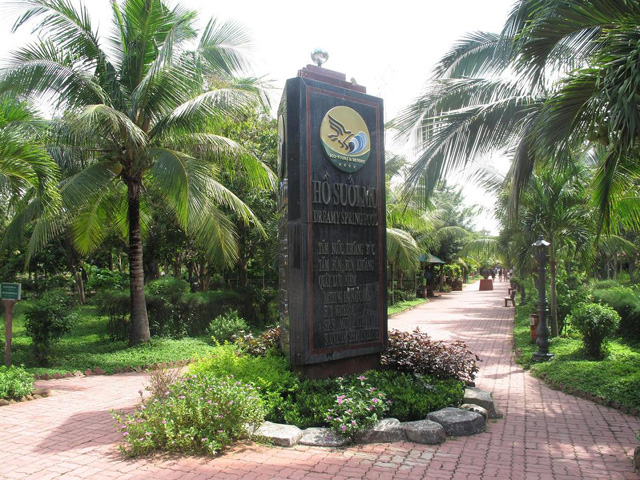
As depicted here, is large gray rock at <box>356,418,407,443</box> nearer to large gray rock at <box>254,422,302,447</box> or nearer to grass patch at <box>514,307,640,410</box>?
large gray rock at <box>254,422,302,447</box>

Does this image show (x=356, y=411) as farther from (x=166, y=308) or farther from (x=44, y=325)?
(x=166, y=308)

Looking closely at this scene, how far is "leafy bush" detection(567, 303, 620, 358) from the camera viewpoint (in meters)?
9.41

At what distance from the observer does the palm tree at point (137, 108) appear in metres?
9.63

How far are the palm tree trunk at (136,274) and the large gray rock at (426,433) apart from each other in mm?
7828

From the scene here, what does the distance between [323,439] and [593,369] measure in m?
5.46

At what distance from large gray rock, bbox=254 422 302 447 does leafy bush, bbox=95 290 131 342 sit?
851cm

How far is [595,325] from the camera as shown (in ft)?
30.9

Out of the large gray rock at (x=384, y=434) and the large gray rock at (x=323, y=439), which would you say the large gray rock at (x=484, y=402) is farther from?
the large gray rock at (x=323, y=439)

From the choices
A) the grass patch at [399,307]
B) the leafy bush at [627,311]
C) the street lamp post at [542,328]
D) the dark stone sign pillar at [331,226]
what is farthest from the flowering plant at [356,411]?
the grass patch at [399,307]

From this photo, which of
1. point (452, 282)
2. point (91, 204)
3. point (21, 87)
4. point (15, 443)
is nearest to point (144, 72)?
point (21, 87)

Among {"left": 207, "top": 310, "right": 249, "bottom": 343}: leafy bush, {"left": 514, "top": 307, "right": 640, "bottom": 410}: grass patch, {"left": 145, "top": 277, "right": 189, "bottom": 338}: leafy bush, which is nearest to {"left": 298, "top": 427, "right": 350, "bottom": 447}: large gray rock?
{"left": 514, "top": 307, "right": 640, "bottom": 410}: grass patch

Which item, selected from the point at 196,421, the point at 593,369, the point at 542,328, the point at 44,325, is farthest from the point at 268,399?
the point at 542,328

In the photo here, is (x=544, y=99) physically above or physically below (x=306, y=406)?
above

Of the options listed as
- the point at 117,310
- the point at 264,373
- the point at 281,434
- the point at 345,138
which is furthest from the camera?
the point at 117,310
